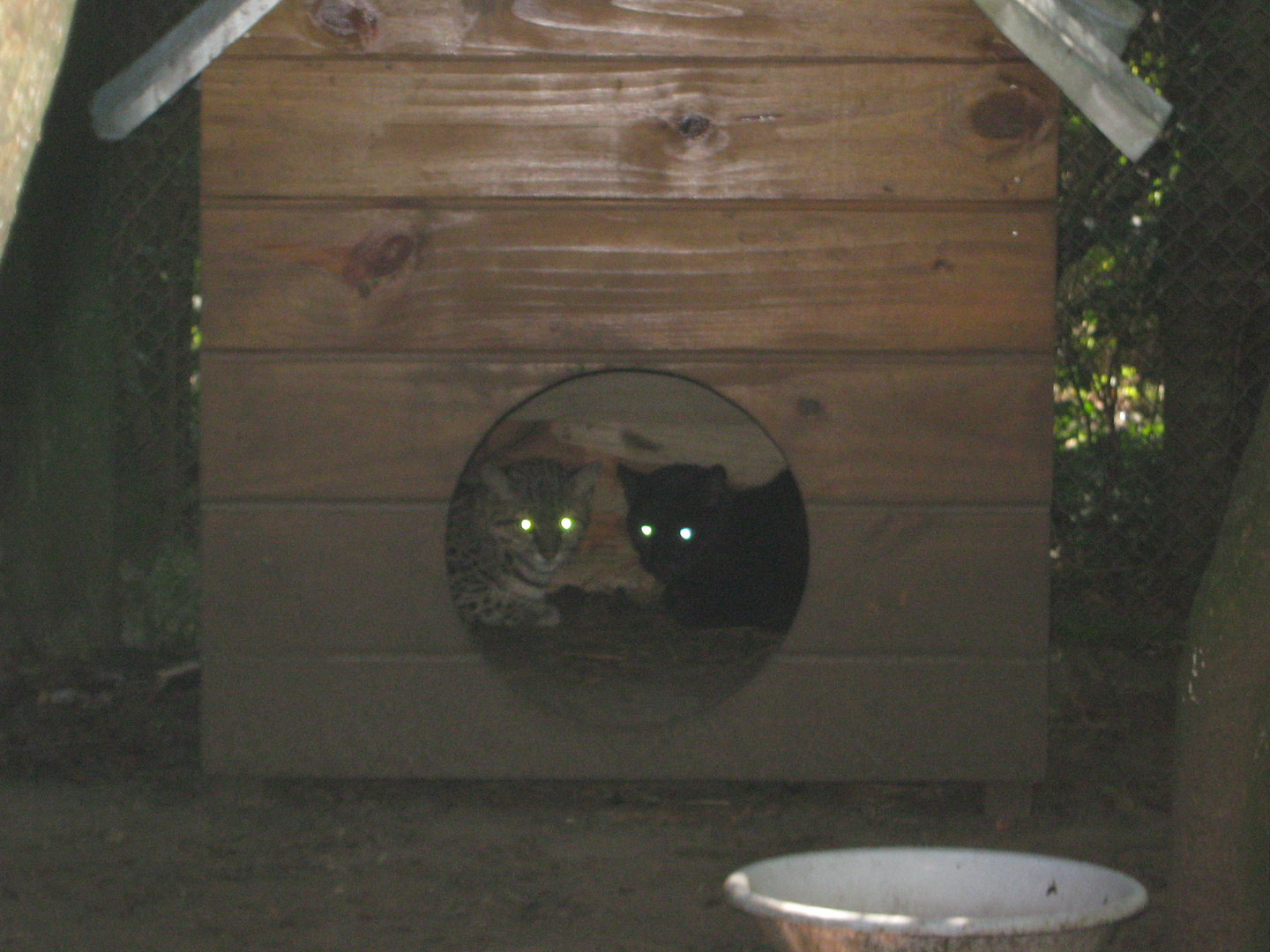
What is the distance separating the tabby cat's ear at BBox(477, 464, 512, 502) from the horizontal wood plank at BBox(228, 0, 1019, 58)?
5.88ft

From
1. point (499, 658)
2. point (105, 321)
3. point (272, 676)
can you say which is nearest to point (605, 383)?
point (499, 658)

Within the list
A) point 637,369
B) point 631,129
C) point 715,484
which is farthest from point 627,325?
point 715,484

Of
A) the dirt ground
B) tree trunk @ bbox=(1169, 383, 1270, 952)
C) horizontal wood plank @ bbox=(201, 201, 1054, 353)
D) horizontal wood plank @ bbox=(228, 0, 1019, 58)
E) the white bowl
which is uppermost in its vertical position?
horizontal wood plank @ bbox=(228, 0, 1019, 58)

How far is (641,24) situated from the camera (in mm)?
2893

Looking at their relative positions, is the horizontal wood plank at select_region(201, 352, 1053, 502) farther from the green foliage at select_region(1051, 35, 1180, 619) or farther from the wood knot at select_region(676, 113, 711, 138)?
the green foliage at select_region(1051, 35, 1180, 619)

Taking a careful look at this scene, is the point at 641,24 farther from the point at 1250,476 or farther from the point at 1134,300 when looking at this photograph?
the point at 1134,300

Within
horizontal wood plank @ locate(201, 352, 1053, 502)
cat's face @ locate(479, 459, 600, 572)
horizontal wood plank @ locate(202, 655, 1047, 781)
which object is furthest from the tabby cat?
horizontal wood plank @ locate(201, 352, 1053, 502)

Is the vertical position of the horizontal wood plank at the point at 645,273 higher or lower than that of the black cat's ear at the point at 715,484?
higher

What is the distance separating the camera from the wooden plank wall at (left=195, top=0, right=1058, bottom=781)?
290cm

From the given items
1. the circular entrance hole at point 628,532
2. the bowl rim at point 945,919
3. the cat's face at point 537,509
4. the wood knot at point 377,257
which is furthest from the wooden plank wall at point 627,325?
the cat's face at point 537,509

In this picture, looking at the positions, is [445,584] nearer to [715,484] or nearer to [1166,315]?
[715,484]

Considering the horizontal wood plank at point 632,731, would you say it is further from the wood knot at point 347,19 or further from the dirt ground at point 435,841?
the wood knot at point 347,19

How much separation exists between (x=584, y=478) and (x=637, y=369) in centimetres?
169

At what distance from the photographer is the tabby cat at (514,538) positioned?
14.5 feet
